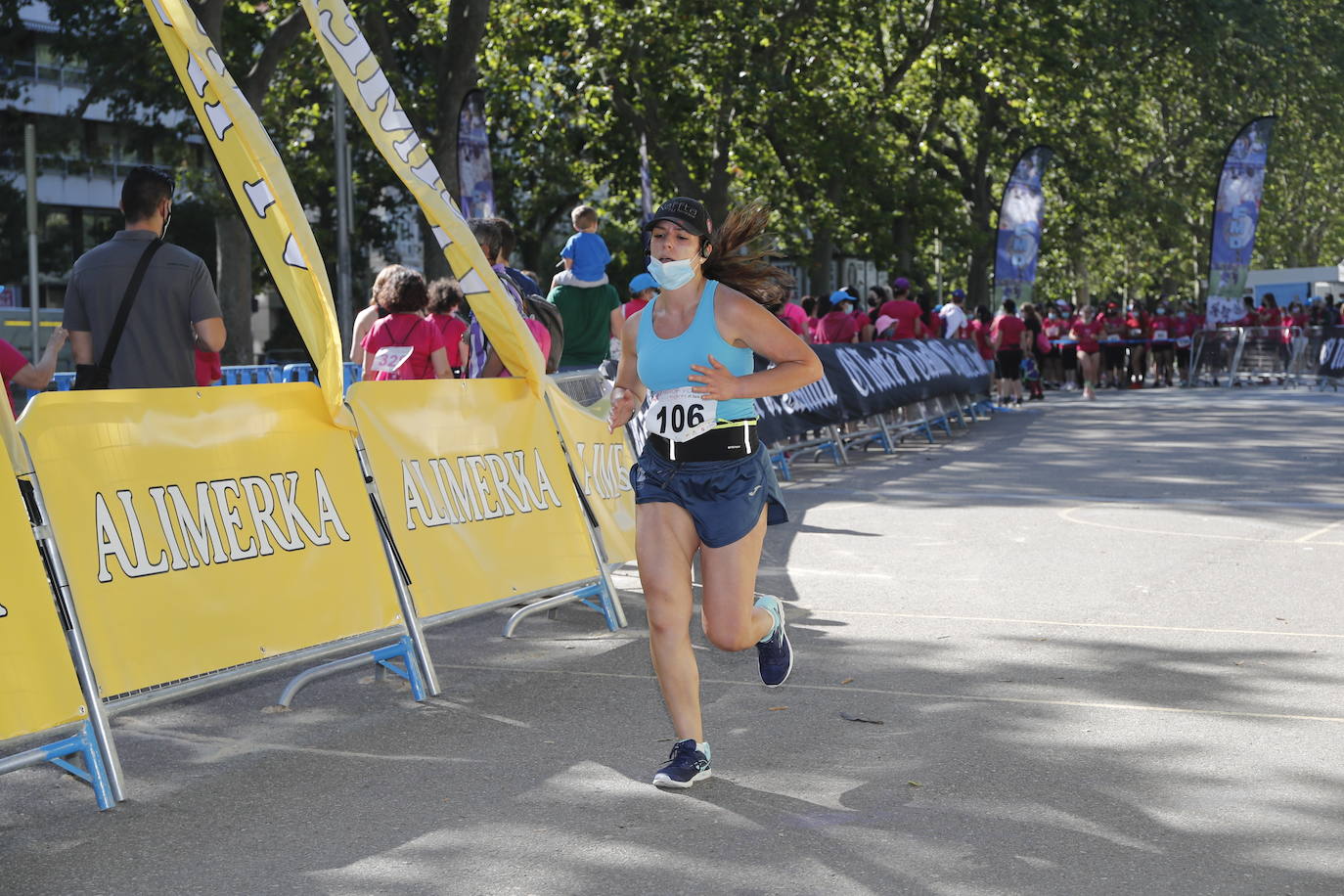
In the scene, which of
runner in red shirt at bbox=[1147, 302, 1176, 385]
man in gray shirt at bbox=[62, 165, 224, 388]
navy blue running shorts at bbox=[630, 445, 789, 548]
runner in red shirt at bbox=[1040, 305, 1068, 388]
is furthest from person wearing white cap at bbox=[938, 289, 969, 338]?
navy blue running shorts at bbox=[630, 445, 789, 548]

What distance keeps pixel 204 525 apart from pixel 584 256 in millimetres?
5768

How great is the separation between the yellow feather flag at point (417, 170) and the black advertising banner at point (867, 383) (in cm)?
695

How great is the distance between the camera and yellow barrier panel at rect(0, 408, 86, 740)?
502 centimetres

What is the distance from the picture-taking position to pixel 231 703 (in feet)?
22.9

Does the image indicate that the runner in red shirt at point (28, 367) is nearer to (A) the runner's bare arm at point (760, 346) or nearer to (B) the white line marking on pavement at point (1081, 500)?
(A) the runner's bare arm at point (760, 346)

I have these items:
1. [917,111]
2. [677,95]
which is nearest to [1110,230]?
[917,111]

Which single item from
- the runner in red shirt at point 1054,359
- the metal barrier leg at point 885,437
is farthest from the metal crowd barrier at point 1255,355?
the metal barrier leg at point 885,437

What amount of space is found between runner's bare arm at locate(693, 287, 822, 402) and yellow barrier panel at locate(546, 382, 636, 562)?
2.81m

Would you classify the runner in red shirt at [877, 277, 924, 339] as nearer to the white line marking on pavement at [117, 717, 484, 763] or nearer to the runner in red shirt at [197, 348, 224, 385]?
the runner in red shirt at [197, 348, 224, 385]

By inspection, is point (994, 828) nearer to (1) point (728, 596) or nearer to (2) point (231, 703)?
(1) point (728, 596)

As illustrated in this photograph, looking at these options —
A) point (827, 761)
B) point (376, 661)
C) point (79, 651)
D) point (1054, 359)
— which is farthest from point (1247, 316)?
point (79, 651)

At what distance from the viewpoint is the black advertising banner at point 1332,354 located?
31.8 meters

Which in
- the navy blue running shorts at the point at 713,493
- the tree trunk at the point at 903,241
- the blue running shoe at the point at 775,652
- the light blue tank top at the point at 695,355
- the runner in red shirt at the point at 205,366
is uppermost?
the tree trunk at the point at 903,241

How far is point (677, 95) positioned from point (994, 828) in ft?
86.2
